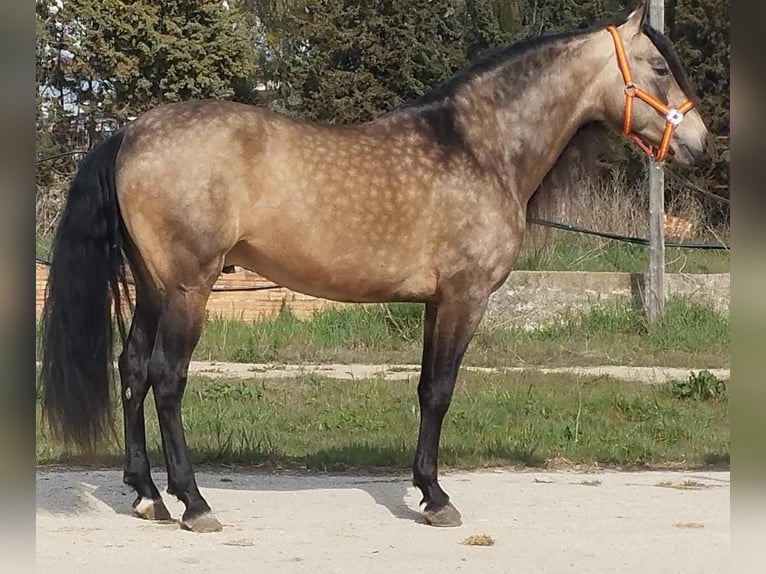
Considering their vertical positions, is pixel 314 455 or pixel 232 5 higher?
pixel 232 5

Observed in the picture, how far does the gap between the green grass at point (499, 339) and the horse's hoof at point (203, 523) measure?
5.51 metres

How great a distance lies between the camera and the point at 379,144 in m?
4.86

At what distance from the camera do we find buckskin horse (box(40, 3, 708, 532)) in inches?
177

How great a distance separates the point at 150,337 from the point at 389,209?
1345 mm

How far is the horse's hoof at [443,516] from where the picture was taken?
4.75m

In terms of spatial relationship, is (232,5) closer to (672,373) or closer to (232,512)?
(672,373)

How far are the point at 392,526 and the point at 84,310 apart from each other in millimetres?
1765

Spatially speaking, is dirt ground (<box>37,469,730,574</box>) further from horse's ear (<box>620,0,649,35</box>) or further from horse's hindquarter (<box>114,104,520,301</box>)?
horse's ear (<box>620,0,649,35</box>)

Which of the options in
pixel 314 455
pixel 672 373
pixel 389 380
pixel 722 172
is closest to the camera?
pixel 314 455

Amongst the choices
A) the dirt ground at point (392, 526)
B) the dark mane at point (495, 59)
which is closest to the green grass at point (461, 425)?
the dirt ground at point (392, 526)

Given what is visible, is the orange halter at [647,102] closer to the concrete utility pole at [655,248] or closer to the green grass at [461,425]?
the green grass at [461,425]

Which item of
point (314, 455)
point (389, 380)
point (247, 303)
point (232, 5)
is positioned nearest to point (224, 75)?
point (232, 5)

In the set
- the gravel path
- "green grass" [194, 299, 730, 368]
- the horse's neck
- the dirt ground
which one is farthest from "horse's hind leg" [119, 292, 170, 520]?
"green grass" [194, 299, 730, 368]

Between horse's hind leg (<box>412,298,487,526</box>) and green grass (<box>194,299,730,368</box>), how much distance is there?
5.08 m
